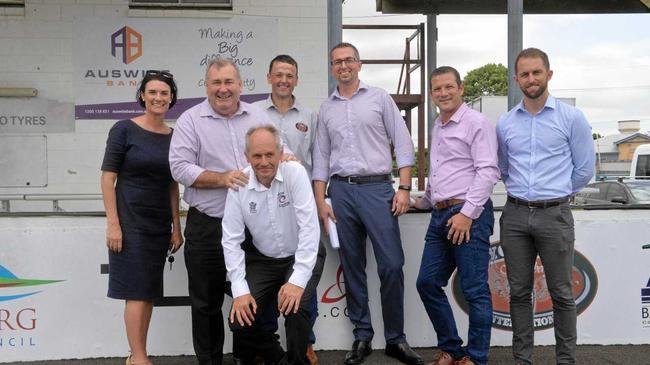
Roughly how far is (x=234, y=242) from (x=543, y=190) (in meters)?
1.86

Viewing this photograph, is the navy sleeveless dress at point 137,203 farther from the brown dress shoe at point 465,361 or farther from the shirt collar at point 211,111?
the brown dress shoe at point 465,361

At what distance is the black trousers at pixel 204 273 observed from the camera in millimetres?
4027

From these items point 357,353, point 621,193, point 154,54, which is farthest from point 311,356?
point 621,193

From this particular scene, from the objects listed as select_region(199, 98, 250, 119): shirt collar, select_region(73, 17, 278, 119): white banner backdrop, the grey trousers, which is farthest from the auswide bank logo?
select_region(73, 17, 278, 119): white banner backdrop

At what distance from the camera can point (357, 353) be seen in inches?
178

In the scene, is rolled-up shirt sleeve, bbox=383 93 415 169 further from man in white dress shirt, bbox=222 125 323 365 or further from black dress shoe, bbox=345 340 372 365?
black dress shoe, bbox=345 340 372 365

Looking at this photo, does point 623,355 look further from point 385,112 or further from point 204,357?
point 204,357

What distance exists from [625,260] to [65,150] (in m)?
6.71

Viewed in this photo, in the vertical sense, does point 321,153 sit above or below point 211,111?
below

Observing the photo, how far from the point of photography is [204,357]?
409 centimetres

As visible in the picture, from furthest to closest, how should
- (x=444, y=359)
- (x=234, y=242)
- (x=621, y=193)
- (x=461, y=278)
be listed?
(x=621, y=193)
(x=444, y=359)
(x=461, y=278)
(x=234, y=242)

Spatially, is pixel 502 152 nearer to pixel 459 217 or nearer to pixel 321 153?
pixel 459 217

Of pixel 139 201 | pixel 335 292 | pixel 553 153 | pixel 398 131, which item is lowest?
pixel 335 292

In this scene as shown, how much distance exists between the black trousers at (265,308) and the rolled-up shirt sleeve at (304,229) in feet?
0.52
